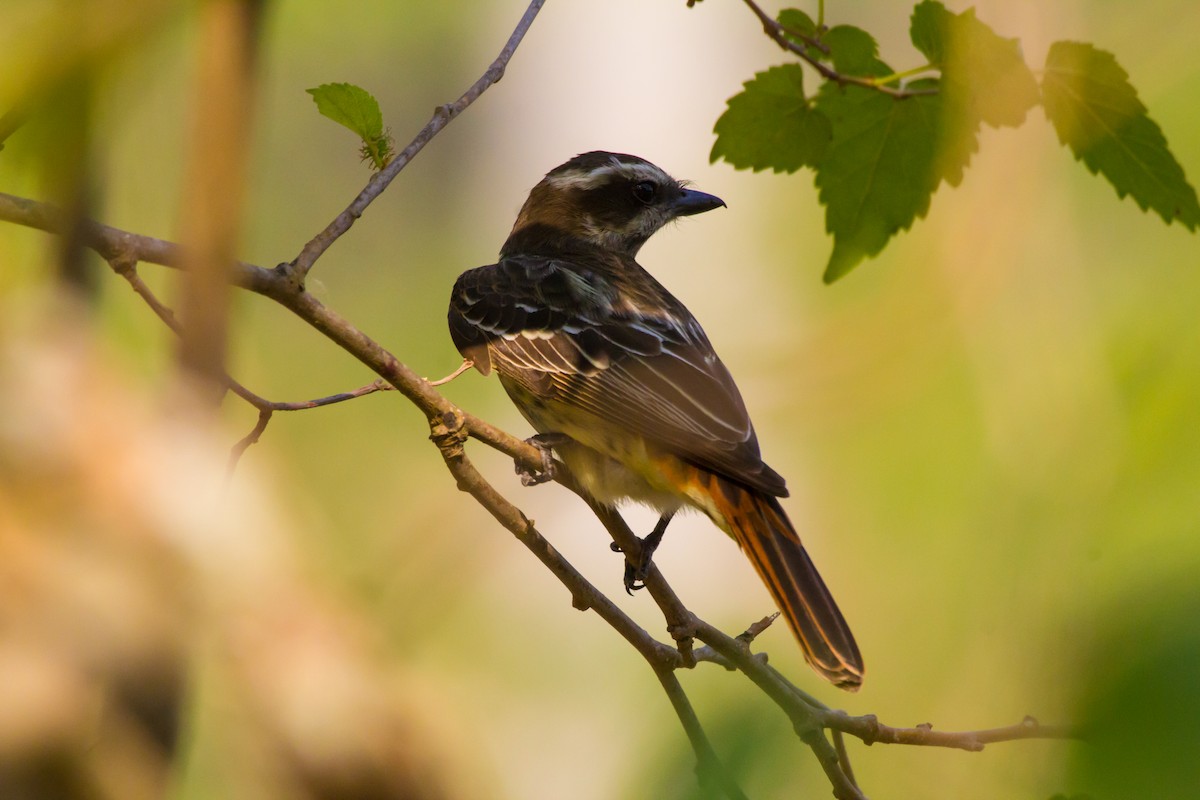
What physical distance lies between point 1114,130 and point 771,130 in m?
0.83

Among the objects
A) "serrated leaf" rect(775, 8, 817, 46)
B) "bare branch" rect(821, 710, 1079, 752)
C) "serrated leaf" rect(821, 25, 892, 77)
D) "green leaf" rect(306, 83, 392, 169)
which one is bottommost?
"bare branch" rect(821, 710, 1079, 752)

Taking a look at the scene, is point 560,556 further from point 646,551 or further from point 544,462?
point 646,551

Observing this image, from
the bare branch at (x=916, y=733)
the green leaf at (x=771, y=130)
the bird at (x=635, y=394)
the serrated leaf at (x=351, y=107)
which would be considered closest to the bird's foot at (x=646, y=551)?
the bird at (x=635, y=394)

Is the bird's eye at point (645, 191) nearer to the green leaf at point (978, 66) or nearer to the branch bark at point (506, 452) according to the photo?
the branch bark at point (506, 452)

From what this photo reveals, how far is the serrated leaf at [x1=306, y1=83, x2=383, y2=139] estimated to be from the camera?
2.39m

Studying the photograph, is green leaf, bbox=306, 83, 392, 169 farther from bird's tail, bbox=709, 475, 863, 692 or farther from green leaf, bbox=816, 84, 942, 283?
bird's tail, bbox=709, 475, 863, 692

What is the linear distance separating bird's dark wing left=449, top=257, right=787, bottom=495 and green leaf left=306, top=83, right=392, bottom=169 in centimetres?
157

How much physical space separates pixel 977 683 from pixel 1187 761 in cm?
254

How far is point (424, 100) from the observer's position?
25.6ft

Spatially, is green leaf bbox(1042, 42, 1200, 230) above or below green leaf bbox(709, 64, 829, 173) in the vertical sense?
below

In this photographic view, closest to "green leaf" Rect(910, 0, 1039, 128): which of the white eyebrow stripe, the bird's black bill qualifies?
the bird's black bill

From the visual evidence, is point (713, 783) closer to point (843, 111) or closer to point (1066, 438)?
point (843, 111)

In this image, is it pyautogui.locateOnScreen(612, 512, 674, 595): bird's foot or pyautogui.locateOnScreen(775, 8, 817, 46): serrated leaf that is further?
pyautogui.locateOnScreen(612, 512, 674, 595): bird's foot

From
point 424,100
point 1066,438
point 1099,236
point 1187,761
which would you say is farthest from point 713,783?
point 424,100
